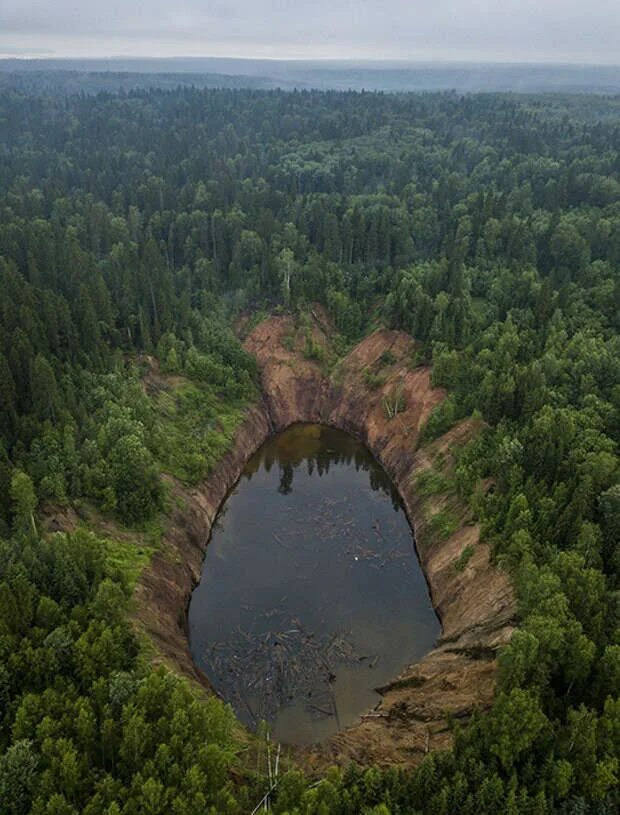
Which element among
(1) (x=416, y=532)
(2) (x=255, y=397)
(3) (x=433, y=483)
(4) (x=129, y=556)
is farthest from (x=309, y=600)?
(2) (x=255, y=397)

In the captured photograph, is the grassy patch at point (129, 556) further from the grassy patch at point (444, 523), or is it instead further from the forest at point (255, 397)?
the grassy patch at point (444, 523)

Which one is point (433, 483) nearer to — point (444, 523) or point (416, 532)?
point (416, 532)

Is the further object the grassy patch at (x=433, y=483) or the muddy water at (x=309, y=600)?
the grassy patch at (x=433, y=483)

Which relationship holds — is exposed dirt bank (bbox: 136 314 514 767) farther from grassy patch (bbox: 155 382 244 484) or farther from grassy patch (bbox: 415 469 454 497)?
grassy patch (bbox: 155 382 244 484)

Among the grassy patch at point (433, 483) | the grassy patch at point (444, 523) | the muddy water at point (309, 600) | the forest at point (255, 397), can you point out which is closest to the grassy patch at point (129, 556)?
the forest at point (255, 397)

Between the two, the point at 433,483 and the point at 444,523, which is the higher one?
the point at 433,483

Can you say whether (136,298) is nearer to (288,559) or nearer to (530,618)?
(288,559)

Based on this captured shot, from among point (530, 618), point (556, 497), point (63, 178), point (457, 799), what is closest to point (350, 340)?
point (556, 497)
